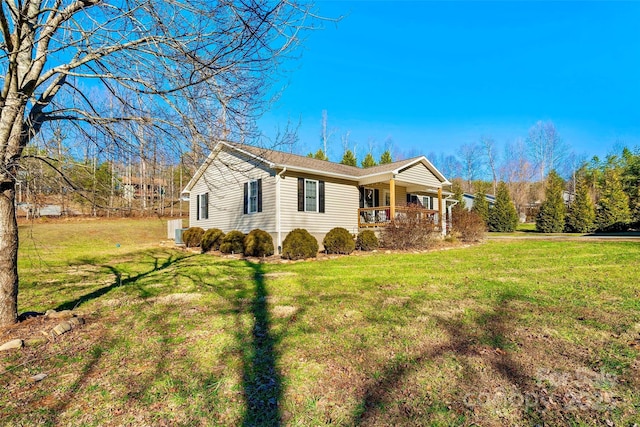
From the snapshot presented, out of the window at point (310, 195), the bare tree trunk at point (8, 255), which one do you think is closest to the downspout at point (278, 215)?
the window at point (310, 195)

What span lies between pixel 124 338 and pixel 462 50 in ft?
59.6

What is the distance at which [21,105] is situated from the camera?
12.1ft

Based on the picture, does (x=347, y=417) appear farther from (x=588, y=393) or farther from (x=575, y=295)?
(x=575, y=295)

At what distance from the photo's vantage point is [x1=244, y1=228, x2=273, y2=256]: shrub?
11578 mm

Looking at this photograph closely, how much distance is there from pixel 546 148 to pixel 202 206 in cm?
4431

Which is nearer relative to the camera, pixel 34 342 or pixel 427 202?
pixel 34 342

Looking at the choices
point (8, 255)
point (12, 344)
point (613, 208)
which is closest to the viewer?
point (12, 344)

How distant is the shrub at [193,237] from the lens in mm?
15883

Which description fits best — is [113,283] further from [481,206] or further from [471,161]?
[471,161]

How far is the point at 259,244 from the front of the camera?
11570 millimetres

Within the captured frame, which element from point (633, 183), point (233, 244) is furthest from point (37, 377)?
point (633, 183)

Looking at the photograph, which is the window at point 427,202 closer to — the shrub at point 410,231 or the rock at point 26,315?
the shrub at point 410,231

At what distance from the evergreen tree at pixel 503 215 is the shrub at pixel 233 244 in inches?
890

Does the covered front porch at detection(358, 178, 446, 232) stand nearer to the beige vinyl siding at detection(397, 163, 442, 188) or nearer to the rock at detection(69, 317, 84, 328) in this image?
the beige vinyl siding at detection(397, 163, 442, 188)
